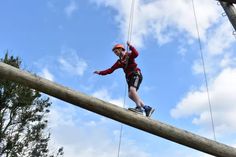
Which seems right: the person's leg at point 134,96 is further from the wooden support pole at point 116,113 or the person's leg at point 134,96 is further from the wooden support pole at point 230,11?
the wooden support pole at point 230,11

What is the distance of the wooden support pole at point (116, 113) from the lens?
5.57m

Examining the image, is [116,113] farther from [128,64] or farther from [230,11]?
[230,11]

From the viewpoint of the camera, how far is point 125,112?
579 centimetres

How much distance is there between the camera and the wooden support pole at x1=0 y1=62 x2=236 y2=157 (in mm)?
5566

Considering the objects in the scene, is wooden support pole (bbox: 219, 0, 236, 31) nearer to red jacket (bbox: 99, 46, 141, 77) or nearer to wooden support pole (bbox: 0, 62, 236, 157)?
red jacket (bbox: 99, 46, 141, 77)

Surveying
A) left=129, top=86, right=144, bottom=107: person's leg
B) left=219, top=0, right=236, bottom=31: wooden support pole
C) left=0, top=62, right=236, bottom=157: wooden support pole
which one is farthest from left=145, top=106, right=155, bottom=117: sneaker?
left=219, top=0, right=236, bottom=31: wooden support pole

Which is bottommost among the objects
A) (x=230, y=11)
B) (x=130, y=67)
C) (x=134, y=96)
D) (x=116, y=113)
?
(x=116, y=113)

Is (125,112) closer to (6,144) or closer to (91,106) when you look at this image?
(91,106)

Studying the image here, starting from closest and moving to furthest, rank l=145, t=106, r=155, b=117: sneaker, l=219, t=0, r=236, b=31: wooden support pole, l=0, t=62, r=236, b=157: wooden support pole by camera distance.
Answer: l=0, t=62, r=236, b=157: wooden support pole, l=145, t=106, r=155, b=117: sneaker, l=219, t=0, r=236, b=31: wooden support pole

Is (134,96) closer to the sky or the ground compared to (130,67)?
closer to the ground

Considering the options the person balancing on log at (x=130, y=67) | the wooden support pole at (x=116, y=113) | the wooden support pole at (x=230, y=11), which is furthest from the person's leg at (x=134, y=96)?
the wooden support pole at (x=230, y=11)

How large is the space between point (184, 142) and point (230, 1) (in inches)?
180

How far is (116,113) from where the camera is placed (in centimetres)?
572

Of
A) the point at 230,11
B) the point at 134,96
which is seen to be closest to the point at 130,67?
the point at 134,96
